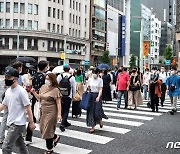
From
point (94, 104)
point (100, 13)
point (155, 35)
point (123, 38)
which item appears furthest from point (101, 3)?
point (94, 104)

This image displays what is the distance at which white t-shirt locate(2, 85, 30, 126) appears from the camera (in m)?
5.04

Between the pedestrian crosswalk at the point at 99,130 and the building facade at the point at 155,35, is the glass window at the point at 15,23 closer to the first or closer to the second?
the pedestrian crosswalk at the point at 99,130

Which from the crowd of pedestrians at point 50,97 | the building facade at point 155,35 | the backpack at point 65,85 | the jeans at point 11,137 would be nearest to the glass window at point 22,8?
the crowd of pedestrians at point 50,97

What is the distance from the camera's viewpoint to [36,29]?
58.6 m

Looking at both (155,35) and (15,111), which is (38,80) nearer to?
(15,111)

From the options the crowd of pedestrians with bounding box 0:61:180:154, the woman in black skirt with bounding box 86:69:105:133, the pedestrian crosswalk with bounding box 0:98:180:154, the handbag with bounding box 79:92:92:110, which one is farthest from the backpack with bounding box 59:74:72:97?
the pedestrian crosswalk with bounding box 0:98:180:154

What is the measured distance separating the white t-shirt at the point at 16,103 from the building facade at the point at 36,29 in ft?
168

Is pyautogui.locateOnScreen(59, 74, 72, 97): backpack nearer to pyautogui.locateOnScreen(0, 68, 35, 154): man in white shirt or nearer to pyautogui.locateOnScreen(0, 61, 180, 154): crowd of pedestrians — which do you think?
pyautogui.locateOnScreen(0, 61, 180, 154): crowd of pedestrians

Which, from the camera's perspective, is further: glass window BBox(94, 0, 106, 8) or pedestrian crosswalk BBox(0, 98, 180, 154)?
glass window BBox(94, 0, 106, 8)

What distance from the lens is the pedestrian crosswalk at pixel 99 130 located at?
725cm

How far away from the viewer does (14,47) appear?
189 ft

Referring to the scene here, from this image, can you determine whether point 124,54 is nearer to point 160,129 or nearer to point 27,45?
point 27,45

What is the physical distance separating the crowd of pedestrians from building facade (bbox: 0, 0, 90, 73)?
43.6 meters

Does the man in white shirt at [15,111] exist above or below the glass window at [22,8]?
below
